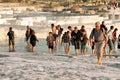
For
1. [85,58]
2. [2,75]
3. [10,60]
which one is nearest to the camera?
[2,75]

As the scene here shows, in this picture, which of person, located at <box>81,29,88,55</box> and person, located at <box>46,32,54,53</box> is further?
person, located at <box>46,32,54,53</box>

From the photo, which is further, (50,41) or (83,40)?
(50,41)

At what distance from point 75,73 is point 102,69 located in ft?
4.89

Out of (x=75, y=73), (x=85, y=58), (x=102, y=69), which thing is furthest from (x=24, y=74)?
(x=85, y=58)

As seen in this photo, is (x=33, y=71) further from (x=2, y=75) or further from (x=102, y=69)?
(x=102, y=69)

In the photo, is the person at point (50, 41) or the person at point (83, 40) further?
the person at point (50, 41)

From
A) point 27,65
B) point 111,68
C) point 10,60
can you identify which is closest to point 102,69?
point 111,68

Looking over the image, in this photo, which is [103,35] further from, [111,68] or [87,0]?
[87,0]

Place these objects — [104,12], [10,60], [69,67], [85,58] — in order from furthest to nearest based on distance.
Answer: [104,12] → [85,58] → [10,60] → [69,67]

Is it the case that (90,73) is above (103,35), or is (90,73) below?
below

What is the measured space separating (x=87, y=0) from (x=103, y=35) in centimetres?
7578

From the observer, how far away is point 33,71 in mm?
10836

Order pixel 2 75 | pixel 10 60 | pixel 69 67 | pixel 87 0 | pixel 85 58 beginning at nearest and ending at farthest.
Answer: pixel 2 75
pixel 69 67
pixel 10 60
pixel 85 58
pixel 87 0

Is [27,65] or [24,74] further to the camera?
[27,65]
